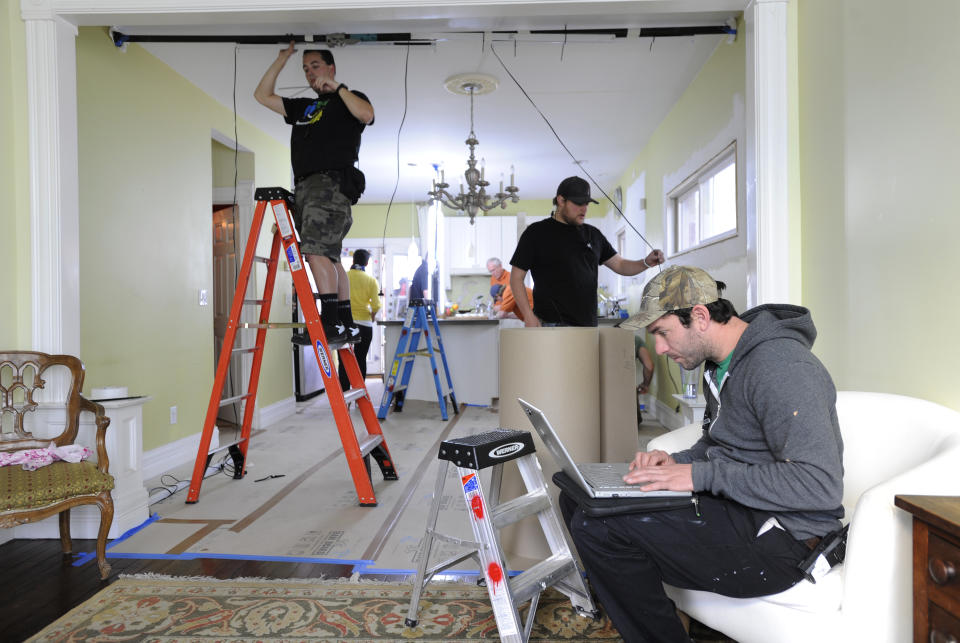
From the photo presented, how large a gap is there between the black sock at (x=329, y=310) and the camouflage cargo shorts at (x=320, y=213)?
0.19m

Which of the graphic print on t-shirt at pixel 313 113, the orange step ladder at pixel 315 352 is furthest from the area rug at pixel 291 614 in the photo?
the graphic print on t-shirt at pixel 313 113

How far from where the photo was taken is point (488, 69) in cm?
398

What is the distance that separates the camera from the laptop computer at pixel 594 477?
4.35ft

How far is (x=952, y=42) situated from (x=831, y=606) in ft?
4.35

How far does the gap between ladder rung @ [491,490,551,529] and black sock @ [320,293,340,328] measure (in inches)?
59.3

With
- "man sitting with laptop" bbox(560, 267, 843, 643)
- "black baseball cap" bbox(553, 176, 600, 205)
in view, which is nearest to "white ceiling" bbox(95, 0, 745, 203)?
"black baseball cap" bbox(553, 176, 600, 205)

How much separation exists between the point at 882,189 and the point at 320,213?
7.11 feet

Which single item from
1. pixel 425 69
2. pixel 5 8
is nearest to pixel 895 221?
pixel 425 69

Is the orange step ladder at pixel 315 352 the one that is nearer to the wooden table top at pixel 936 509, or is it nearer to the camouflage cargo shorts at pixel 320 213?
→ the camouflage cargo shorts at pixel 320 213

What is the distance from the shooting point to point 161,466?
11.7 feet

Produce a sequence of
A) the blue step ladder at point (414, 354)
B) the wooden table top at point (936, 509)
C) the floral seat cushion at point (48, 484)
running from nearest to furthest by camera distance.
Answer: the wooden table top at point (936, 509) < the floral seat cushion at point (48, 484) < the blue step ladder at point (414, 354)

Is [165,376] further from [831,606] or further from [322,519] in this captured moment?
[831,606]

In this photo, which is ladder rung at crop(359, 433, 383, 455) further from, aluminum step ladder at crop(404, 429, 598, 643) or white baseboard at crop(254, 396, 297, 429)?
white baseboard at crop(254, 396, 297, 429)

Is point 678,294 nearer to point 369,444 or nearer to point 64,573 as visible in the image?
point 369,444
